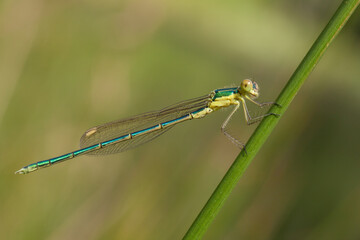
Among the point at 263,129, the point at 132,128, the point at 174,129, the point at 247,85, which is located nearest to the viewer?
the point at 263,129

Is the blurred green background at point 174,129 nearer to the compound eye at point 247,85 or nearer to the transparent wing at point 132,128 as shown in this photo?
the transparent wing at point 132,128

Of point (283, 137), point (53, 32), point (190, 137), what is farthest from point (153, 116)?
point (53, 32)

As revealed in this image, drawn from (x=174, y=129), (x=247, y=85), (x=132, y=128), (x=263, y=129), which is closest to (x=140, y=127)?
(x=132, y=128)

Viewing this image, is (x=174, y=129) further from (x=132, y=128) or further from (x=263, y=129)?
(x=263, y=129)

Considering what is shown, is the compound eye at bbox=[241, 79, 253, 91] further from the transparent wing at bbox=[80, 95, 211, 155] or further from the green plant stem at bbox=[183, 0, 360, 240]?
the green plant stem at bbox=[183, 0, 360, 240]

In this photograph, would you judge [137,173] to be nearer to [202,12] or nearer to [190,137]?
[190,137]
